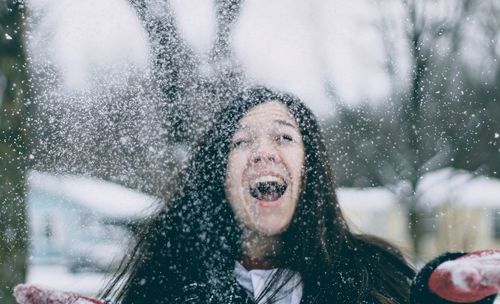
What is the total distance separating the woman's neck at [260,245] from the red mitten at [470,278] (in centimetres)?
38

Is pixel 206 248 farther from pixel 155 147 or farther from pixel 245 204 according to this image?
pixel 155 147

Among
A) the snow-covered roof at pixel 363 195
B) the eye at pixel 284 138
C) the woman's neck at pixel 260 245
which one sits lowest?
the woman's neck at pixel 260 245

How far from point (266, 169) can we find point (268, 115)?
0.12m

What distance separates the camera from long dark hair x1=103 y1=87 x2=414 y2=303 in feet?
3.61

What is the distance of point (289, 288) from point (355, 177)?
2907mm

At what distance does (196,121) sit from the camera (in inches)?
99.5

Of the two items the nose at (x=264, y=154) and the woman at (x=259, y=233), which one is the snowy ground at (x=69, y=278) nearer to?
the woman at (x=259, y=233)

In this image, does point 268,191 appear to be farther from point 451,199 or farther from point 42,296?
point 451,199

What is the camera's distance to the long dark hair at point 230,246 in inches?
43.4

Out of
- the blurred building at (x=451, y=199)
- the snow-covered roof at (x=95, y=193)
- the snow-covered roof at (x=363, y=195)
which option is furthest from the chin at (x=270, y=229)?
the blurred building at (x=451, y=199)

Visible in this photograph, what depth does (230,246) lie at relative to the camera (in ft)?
3.74

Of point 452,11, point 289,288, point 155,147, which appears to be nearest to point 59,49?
point 155,147

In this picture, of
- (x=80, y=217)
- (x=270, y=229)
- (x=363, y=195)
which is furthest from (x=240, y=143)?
(x=363, y=195)

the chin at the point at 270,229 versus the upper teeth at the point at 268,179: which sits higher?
the upper teeth at the point at 268,179
